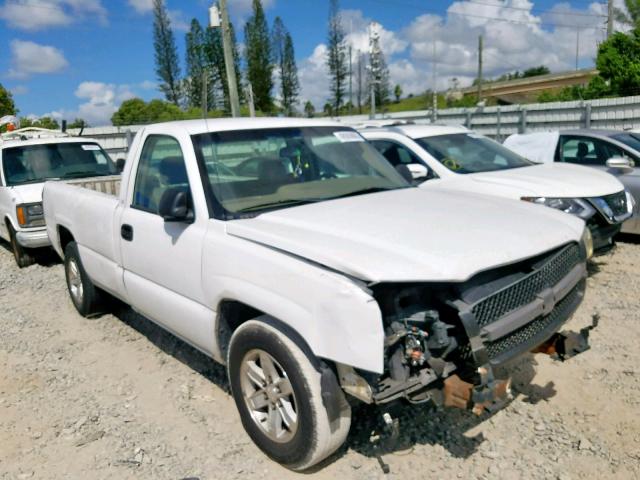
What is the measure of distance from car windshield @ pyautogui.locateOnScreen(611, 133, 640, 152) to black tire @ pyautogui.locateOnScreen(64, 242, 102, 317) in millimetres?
7086

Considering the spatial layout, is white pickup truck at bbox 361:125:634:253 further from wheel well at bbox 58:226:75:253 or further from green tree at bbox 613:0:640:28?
green tree at bbox 613:0:640:28

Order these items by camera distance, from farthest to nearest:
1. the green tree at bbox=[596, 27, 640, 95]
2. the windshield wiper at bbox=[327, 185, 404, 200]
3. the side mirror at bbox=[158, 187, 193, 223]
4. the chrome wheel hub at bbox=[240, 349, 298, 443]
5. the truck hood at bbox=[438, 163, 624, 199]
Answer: the green tree at bbox=[596, 27, 640, 95] → the truck hood at bbox=[438, 163, 624, 199] → the windshield wiper at bbox=[327, 185, 404, 200] → the side mirror at bbox=[158, 187, 193, 223] → the chrome wheel hub at bbox=[240, 349, 298, 443]

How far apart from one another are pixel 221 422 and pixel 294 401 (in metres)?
0.97

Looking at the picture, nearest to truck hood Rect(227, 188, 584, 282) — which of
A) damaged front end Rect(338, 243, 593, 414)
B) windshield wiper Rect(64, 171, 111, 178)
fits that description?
damaged front end Rect(338, 243, 593, 414)

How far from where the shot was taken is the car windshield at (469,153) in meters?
6.86

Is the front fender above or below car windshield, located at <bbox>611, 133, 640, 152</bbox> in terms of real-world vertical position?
below

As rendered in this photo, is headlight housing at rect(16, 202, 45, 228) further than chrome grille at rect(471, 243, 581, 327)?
Yes

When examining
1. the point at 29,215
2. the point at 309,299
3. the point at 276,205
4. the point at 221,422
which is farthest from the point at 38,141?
the point at 309,299

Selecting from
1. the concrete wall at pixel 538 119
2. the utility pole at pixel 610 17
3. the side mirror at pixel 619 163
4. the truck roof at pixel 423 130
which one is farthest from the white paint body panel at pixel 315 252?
the utility pole at pixel 610 17

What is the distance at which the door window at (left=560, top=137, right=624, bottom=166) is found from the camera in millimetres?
7762

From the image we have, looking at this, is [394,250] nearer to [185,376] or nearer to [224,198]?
[224,198]

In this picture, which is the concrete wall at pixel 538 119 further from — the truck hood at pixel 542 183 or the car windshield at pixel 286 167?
the car windshield at pixel 286 167

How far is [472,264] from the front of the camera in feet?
8.44

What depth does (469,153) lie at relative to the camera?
7.16 metres
